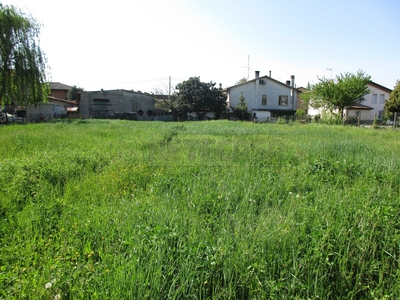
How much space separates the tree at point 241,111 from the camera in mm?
37675

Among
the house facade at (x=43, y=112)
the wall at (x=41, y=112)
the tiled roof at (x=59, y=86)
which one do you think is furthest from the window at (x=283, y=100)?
the tiled roof at (x=59, y=86)

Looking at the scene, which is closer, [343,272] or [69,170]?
[343,272]

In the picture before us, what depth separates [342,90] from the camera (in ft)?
90.7

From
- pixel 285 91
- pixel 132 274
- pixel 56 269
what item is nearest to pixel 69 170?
pixel 56 269

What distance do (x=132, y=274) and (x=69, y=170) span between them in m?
3.88

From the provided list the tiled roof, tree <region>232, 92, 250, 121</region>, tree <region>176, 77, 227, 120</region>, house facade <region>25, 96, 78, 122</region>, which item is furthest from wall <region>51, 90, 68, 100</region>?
tree <region>232, 92, 250, 121</region>

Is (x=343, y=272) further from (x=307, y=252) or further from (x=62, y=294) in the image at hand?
(x=62, y=294)

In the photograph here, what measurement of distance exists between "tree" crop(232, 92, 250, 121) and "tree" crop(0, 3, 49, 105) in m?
25.1

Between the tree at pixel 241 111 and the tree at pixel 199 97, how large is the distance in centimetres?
253

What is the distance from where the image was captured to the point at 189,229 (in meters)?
2.79

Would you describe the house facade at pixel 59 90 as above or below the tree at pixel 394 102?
above

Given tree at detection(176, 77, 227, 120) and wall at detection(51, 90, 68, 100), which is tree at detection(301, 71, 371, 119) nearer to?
tree at detection(176, 77, 227, 120)

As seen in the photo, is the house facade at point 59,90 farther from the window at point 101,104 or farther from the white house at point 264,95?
the white house at point 264,95

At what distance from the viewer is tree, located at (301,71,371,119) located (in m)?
27.4
